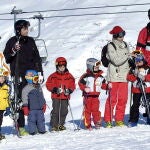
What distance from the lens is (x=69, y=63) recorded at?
2078 centimetres

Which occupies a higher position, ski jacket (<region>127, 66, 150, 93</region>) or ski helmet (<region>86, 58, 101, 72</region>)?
ski helmet (<region>86, 58, 101, 72</region>)

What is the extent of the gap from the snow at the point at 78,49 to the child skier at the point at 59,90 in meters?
Result: 0.30

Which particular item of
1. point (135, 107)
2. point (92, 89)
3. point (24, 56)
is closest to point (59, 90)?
point (92, 89)

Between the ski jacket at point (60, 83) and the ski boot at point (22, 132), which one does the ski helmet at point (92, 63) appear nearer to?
the ski jacket at point (60, 83)

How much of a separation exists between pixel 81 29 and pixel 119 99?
15.1m

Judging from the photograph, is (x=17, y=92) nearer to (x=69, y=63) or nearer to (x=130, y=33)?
(x=69, y=63)

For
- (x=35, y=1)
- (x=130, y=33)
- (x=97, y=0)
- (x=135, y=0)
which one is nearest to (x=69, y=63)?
(x=130, y=33)

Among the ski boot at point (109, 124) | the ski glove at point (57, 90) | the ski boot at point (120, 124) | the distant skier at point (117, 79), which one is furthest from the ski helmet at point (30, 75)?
the ski boot at point (120, 124)

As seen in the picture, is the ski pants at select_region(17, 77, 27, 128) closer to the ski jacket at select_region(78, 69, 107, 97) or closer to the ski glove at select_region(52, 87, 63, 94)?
the ski glove at select_region(52, 87, 63, 94)

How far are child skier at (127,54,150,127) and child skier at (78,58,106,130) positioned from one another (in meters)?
0.56

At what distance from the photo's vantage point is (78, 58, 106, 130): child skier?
1090 centimetres

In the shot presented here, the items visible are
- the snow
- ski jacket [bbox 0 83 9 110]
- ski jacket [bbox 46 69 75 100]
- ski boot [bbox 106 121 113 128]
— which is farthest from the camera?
ski jacket [bbox 46 69 75 100]

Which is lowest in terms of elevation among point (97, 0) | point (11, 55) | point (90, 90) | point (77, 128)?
point (77, 128)

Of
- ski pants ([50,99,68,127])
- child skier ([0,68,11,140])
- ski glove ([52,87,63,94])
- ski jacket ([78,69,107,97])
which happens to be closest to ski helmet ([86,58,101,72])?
ski jacket ([78,69,107,97])
